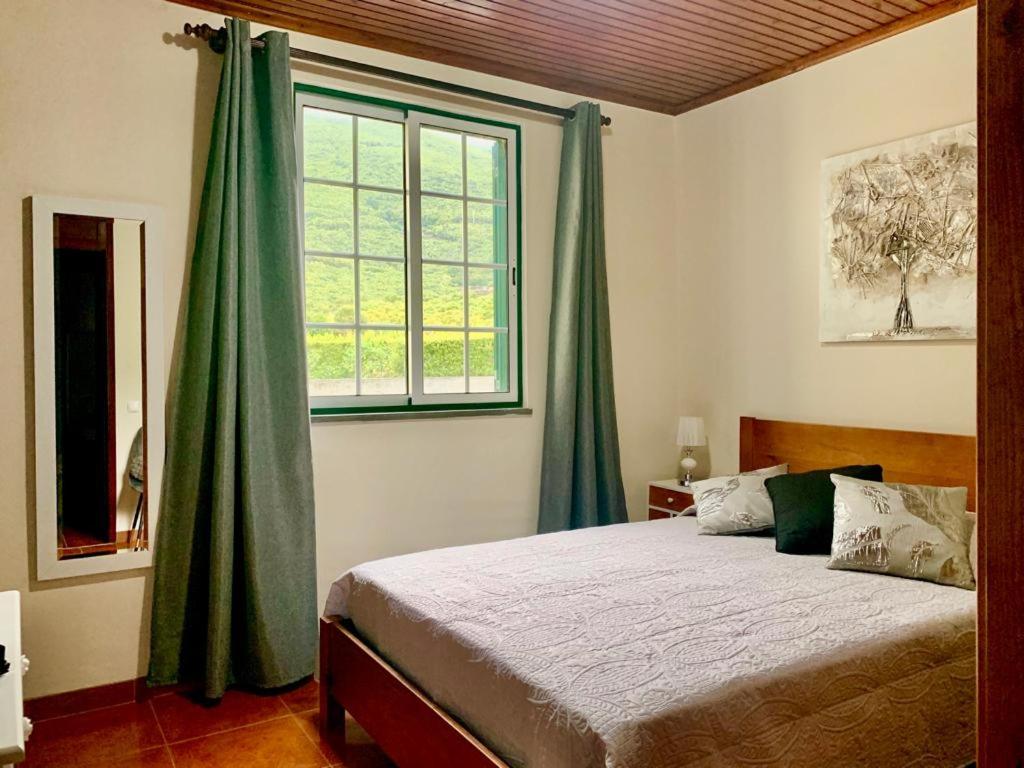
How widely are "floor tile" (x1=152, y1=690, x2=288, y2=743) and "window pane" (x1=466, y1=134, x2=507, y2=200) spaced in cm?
244

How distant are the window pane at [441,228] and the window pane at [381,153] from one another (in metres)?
0.17

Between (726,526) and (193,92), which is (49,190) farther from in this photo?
(726,526)

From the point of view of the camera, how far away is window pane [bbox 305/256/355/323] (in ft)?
11.2

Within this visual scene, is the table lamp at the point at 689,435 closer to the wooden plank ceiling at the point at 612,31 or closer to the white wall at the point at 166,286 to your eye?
the white wall at the point at 166,286

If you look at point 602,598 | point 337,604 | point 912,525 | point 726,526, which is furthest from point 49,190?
point 912,525

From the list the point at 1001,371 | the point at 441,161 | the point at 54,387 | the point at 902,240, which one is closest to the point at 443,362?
the point at 441,161

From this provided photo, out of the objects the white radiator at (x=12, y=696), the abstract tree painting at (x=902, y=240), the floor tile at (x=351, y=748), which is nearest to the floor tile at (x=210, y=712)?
the floor tile at (x=351, y=748)

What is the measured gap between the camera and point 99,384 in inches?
114

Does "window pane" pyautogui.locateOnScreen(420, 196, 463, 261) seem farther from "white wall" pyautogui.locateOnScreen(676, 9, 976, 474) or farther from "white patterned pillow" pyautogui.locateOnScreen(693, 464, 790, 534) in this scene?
"white patterned pillow" pyautogui.locateOnScreen(693, 464, 790, 534)

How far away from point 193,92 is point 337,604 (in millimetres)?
2050

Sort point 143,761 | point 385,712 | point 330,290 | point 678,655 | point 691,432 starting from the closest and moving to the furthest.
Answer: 1. point 678,655
2. point 385,712
3. point 143,761
4. point 330,290
5. point 691,432

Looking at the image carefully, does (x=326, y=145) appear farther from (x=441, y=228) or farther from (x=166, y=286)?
(x=166, y=286)

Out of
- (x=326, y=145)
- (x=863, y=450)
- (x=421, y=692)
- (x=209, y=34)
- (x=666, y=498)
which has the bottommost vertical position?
(x=421, y=692)

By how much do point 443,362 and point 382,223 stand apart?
713mm
